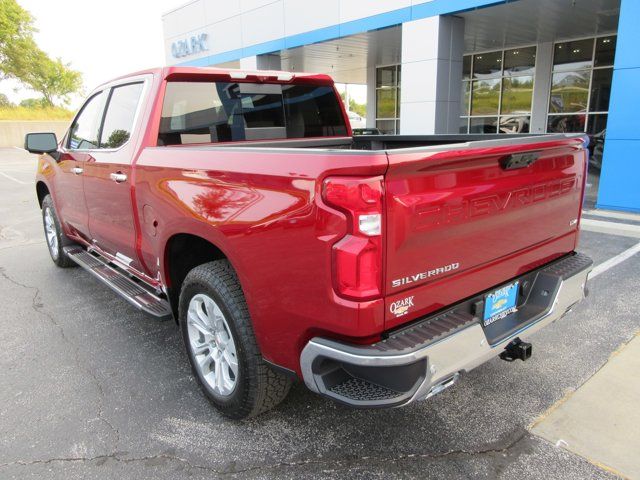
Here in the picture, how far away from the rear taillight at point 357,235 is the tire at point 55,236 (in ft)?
15.2

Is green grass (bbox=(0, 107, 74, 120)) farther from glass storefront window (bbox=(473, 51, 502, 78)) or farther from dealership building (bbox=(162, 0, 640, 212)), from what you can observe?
glass storefront window (bbox=(473, 51, 502, 78))

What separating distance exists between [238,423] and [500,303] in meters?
1.63

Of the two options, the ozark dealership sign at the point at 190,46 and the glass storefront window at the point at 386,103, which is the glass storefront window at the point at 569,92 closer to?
the glass storefront window at the point at 386,103

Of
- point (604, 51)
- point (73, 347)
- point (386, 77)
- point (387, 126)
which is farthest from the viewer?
point (387, 126)

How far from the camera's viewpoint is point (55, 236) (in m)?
5.77

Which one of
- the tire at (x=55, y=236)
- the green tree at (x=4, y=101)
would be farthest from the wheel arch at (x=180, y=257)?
the green tree at (x=4, y=101)

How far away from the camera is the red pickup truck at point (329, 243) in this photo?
77.1 inches

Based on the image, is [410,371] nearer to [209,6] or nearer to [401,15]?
[401,15]

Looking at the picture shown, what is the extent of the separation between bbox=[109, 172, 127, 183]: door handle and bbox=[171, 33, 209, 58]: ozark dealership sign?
16.6m

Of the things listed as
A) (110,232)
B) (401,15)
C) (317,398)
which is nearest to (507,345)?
(317,398)

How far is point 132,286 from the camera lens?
156 inches

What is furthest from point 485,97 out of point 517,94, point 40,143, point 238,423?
point 238,423

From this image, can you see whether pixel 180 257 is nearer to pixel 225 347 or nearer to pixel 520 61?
pixel 225 347

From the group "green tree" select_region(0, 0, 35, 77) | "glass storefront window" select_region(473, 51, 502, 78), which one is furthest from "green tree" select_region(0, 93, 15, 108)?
"glass storefront window" select_region(473, 51, 502, 78)
